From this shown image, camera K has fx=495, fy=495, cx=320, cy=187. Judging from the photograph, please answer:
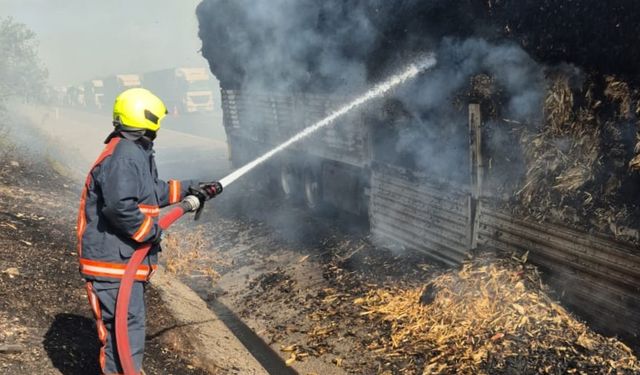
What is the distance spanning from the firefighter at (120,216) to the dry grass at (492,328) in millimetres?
2605

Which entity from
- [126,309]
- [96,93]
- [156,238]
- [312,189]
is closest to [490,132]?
[156,238]

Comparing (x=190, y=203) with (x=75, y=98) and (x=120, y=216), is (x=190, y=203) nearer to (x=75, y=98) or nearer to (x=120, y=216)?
(x=120, y=216)

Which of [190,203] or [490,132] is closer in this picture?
[190,203]

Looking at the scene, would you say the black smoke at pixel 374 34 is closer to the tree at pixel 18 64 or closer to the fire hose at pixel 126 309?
the fire hose at pixel 126 309

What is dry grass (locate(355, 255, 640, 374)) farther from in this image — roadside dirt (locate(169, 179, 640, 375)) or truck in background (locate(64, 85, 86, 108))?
truck in background (locate(64, 85, 86, 108))

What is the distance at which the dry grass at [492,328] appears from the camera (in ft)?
13.3

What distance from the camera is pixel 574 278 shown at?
14.6 feet

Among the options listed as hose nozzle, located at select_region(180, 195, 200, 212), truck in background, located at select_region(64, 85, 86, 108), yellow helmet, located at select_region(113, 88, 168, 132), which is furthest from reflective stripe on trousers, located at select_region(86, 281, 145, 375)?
truck in background, located at select_region(64, 85, 86, 108)

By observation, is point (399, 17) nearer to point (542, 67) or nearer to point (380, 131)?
point (380, 131)

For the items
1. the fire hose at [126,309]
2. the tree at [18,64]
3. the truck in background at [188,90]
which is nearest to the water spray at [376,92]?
the fire hose at [126,309]

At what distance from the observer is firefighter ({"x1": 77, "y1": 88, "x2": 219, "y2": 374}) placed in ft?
10.5

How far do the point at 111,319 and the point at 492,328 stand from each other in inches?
130

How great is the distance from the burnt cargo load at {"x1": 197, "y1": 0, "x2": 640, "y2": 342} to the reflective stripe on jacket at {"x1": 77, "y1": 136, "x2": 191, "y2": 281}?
350 cm

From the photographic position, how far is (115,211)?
3.16 metres
